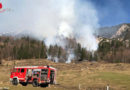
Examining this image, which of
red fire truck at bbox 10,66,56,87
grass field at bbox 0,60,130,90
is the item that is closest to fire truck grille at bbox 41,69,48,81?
red fire truck at bbox 10,66,56,87

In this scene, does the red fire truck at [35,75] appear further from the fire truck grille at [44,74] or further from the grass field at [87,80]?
the grass field at [87,80]

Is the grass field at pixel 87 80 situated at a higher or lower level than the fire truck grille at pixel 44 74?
lower

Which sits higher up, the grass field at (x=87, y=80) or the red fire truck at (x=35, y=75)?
the red fire truck at (x=35, y=75)

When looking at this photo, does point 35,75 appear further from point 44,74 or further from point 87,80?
point 87,80

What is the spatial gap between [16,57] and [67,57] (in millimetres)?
51978

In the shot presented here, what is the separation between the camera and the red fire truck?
86.7 feet

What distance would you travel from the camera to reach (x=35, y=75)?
26.5 meters

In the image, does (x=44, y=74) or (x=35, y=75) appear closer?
(x=35, y=75)

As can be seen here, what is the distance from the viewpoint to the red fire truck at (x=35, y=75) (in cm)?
2642

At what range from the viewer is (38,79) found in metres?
26.3

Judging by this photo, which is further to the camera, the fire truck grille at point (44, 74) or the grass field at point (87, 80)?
the grass field at point (87, 80)

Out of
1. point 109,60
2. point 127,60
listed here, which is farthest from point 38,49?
point 127,60

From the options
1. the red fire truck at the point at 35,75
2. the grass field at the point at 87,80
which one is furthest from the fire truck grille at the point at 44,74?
the grass field at the point at 87,80

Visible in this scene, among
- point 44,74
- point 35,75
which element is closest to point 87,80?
point 44,74
